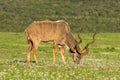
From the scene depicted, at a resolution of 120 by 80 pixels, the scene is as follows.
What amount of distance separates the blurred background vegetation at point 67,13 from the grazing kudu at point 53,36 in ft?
273

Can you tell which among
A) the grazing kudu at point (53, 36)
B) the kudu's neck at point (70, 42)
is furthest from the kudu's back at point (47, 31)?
the kudu's neck at point (70, 42)

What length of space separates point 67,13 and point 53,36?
10621cm

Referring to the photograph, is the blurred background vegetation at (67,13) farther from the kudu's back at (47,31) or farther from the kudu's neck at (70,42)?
the kudu's back at (47,31)

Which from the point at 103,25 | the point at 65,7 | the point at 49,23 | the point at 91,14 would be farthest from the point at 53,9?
the point at 49,23

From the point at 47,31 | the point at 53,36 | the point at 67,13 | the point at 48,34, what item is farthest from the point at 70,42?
the point at 67,13

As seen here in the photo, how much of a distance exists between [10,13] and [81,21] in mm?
23948

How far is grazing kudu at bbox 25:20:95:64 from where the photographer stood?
1085 inches

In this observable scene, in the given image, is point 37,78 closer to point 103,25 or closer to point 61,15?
point 103,25

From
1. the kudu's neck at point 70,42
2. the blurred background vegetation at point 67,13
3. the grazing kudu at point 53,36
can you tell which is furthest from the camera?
the blurred background vegetation at point 67,13

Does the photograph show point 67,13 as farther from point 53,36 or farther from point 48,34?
point 48,34

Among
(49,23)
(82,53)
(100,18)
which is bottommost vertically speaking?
(100,18)

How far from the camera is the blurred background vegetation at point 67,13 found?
118m

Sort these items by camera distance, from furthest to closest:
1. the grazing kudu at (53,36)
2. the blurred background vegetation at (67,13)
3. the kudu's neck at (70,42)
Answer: the blurred background vegetation at (67,13) < the kudu's neck at (70,42) < the grazing kudu at (53,36)

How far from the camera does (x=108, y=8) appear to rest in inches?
5418
